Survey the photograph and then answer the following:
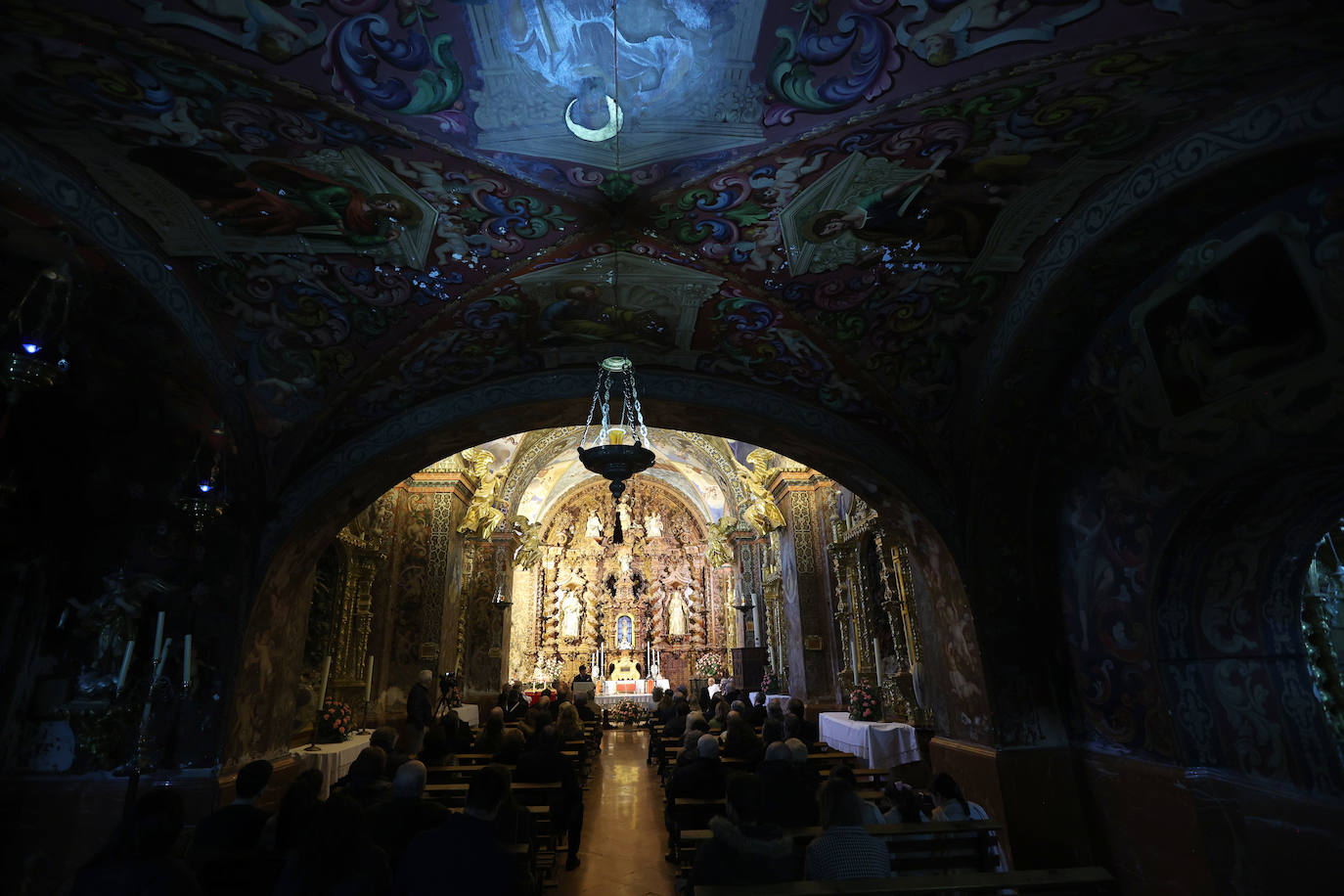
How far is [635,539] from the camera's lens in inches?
810

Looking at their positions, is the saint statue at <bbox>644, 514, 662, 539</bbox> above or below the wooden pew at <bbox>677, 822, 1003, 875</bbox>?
above

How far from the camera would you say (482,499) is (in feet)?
42.1

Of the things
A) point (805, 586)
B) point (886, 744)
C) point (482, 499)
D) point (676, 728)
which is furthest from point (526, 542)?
point (886, 744)

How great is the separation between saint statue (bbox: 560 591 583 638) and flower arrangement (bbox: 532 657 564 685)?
31.2 inches

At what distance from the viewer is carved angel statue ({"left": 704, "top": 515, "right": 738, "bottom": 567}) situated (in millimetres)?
16673

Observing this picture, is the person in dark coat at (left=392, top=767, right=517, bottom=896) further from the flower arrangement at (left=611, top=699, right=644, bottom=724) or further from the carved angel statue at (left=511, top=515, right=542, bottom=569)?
the flower arrangement at (left=611, top=699, right=644, bottom=724)

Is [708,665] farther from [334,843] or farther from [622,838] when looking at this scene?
[334,843]

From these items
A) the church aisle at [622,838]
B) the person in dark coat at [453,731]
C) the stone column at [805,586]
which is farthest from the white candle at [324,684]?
the stone column at [805,586]

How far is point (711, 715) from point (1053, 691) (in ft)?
20.0

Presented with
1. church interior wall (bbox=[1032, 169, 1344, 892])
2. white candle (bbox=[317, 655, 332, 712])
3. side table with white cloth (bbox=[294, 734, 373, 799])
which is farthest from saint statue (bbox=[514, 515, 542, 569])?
church interior wall (bbox=[1032, 169, 1344, 892])

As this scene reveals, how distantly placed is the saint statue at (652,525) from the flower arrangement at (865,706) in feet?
39.2

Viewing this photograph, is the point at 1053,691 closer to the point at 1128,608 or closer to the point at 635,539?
the point at 1128,608

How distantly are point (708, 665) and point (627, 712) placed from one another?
2.64 metres

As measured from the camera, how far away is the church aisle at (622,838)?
546cm
